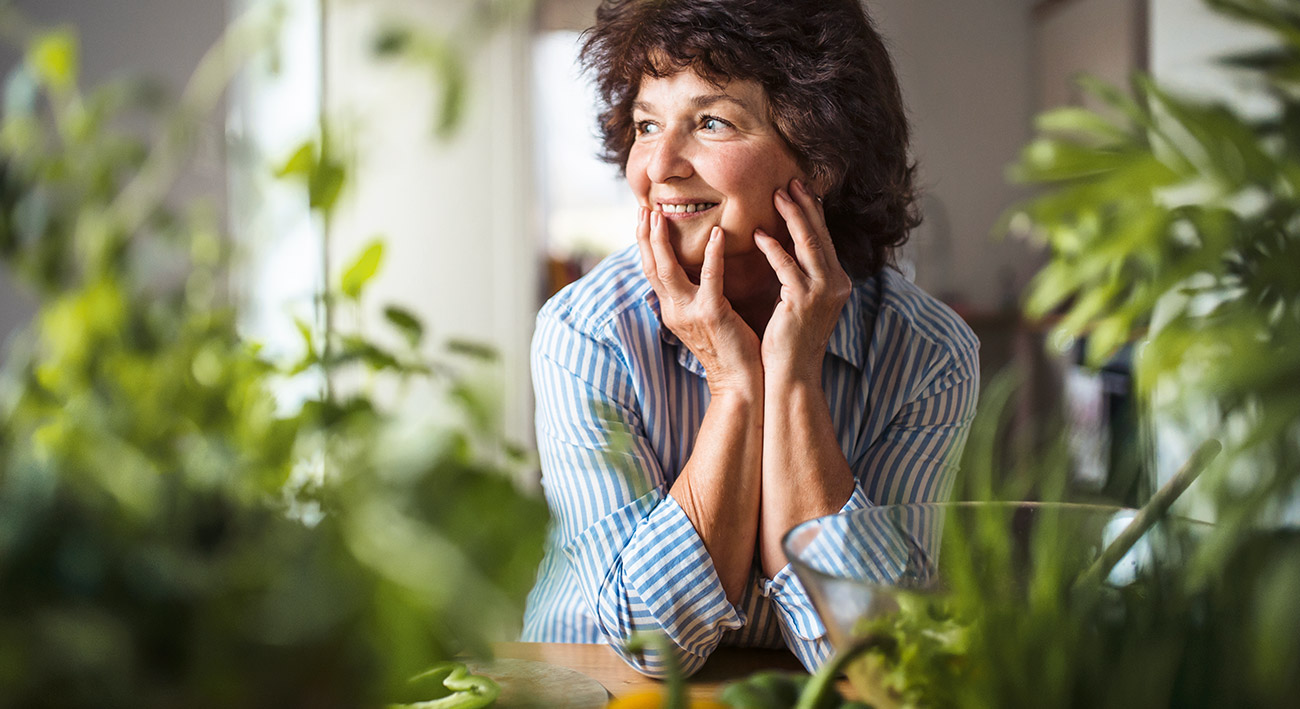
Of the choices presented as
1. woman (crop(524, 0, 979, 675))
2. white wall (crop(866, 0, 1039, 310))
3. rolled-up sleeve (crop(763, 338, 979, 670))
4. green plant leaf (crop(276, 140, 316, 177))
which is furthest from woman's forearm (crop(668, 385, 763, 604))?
white wall (crop(866, 0, 1039, 310))

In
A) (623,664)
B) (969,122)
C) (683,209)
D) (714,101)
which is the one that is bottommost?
(623,664)

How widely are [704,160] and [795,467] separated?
363mm

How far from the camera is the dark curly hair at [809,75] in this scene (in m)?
1.09

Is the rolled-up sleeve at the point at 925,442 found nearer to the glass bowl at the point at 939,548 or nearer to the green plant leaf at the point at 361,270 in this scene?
the glass bowl at the point at 939,548

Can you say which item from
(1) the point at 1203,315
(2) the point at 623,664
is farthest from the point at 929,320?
(1) the point at 1203,315

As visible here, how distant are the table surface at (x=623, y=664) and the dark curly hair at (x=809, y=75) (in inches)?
22.4

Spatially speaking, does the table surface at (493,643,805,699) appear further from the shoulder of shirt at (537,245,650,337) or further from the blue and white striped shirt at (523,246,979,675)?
the shoulder of shirt at (537,245,650,337)

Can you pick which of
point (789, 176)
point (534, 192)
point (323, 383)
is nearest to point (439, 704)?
point (323, 383)

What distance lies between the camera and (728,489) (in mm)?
1020

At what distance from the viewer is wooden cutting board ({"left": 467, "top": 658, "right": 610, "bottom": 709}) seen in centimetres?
65

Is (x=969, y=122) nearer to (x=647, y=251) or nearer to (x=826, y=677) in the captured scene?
(x=647, y=251)

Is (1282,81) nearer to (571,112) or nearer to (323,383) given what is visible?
(323,383)

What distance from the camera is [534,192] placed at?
3998mm

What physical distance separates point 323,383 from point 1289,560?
27 centimetres
